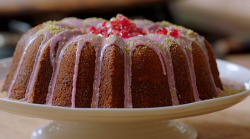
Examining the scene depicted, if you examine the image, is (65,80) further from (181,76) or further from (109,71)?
(181,76)

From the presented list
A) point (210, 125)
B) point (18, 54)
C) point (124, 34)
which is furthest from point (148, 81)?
point (18, 54)

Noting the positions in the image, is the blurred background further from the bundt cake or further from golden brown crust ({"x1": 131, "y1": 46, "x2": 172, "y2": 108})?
golden brown crust ({"x1": 131, "y1": 46, "x2": 172, "y2": 108})

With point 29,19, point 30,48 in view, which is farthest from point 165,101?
point 29,19

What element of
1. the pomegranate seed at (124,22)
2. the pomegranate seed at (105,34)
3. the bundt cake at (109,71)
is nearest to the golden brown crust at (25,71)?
the bundt cake at (109,71)

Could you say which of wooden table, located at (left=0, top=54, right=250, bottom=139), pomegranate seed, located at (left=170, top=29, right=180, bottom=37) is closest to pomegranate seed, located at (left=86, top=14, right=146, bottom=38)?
pomegranate seed, located at (left=170, top=29, right=180, bottom=37)

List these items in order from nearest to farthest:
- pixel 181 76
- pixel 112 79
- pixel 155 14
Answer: pixel 112 79 → pixel 181 76 → pixel 155 14

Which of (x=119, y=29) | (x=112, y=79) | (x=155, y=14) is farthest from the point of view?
(x=155, y=14)

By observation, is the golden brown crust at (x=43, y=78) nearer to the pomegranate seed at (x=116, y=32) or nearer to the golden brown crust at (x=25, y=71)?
the golden brown crust at (x=25, y=71)

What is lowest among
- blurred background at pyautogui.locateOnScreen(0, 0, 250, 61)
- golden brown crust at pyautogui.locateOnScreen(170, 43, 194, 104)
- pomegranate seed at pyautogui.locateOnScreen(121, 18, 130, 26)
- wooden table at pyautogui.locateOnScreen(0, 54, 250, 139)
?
wooden table at pyautogui.locateOnScreen(0, 54, 250, 139)
